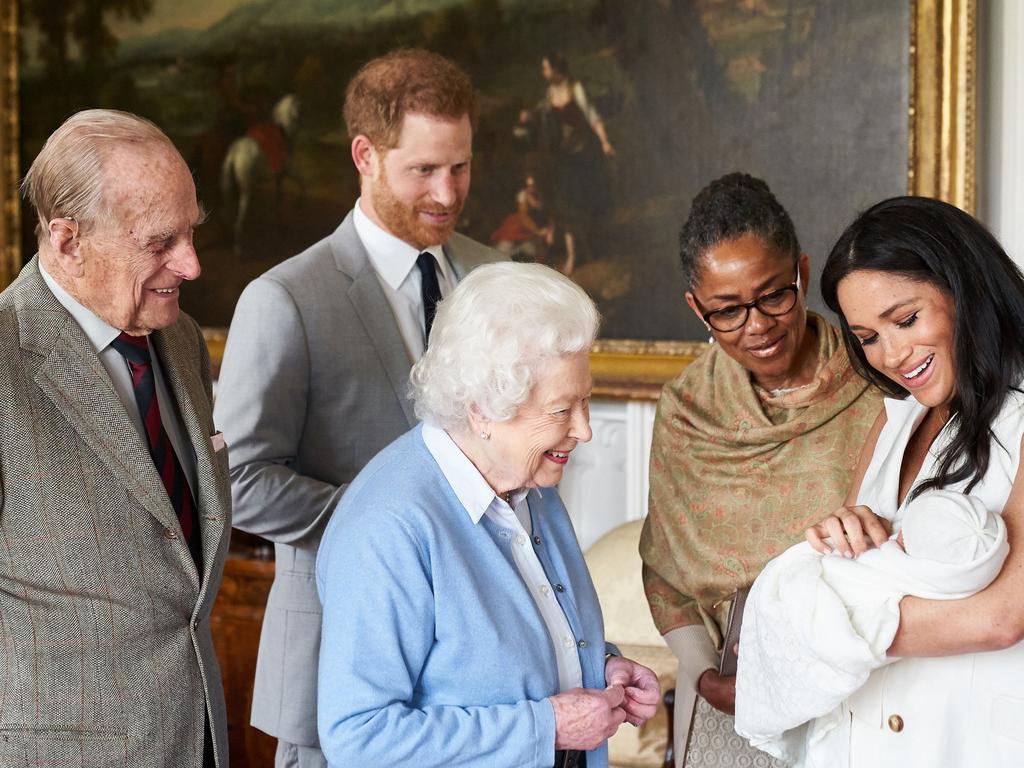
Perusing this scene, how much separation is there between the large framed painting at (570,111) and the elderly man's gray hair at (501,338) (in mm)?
2435

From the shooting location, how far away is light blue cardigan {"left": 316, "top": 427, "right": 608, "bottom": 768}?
6.64ft

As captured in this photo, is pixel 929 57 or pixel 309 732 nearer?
pixel 309 732

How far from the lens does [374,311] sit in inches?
126

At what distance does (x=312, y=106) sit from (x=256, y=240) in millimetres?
708

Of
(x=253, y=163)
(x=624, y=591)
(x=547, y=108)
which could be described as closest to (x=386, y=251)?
(x=547, y=108)

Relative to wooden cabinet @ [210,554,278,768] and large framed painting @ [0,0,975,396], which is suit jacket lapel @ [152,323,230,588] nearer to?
large framed painting @ [0,0,975,396]

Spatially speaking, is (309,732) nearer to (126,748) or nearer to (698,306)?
(126,748)

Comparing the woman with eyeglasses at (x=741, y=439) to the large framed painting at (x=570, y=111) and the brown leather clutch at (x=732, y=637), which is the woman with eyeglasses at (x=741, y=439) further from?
the large framed painting at (x=570, y=111)

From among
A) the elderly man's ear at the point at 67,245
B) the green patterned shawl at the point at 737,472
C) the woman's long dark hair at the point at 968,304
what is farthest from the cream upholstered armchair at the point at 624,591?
the elderly man's ear at the point at 67,245

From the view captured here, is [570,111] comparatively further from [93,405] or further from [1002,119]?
[93,405]

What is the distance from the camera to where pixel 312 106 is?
548cm

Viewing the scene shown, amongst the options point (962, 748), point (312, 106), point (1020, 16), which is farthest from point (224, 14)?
point (962, 748)

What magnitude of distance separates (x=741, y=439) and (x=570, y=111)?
2346 mm

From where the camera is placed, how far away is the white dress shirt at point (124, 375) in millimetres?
2279
